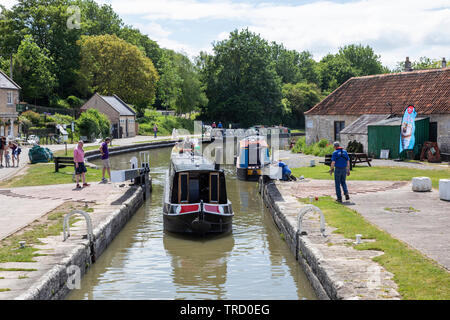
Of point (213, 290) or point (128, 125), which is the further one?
point (128, 125)

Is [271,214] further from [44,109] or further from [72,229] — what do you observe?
[44,109]

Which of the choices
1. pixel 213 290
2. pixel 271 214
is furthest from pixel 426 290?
pixel 271 214

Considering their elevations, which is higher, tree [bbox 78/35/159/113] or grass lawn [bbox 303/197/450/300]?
tree [bbox 78/35/159/113]

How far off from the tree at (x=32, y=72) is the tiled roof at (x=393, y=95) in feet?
120

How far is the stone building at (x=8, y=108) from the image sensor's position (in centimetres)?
4444

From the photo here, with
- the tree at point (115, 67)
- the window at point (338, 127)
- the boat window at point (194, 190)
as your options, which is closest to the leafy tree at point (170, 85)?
the tree at point (115, 67)

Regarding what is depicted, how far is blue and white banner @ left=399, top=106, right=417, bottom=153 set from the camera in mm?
29953

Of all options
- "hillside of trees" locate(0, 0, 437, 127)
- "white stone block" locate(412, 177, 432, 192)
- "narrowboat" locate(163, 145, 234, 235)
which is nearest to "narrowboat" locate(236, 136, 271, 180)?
"white stone block" locate(412, 177, 432, 192)

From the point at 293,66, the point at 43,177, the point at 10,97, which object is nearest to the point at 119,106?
the point at 10,97

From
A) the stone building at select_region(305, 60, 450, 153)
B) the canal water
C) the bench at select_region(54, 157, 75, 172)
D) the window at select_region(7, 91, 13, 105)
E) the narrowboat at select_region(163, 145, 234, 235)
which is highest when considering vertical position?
the window at select_region(7, 91, 13, 105)

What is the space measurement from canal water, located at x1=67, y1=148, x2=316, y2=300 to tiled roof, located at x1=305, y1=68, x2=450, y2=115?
1907 centimetres

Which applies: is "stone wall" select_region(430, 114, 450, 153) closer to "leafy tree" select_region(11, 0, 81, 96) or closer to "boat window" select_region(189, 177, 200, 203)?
"boat window" select_region(189, 177, 200, 203)
